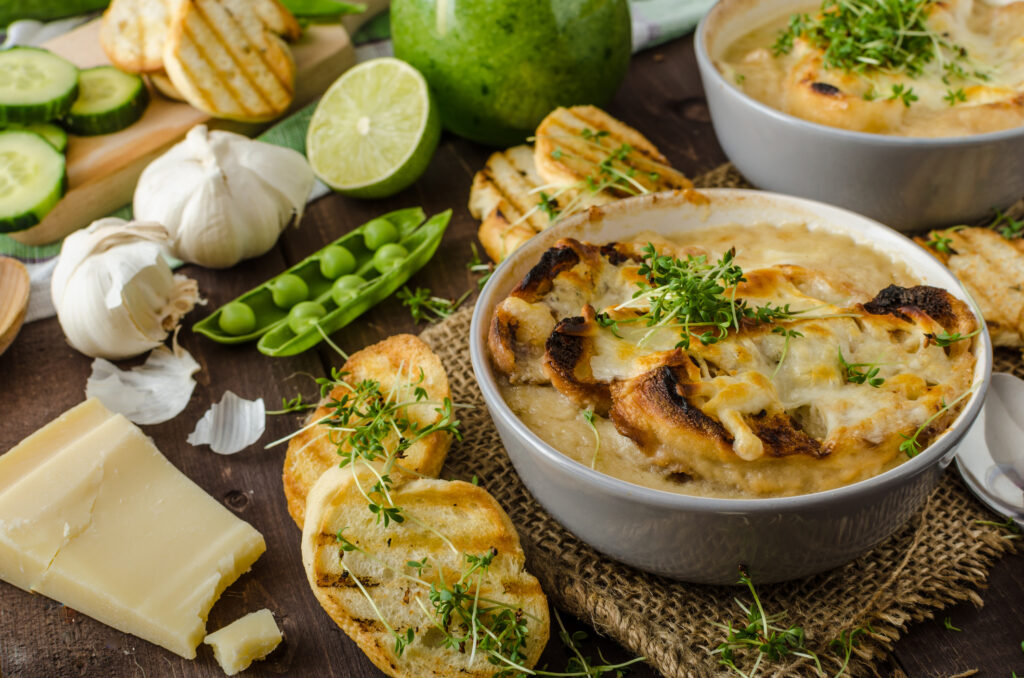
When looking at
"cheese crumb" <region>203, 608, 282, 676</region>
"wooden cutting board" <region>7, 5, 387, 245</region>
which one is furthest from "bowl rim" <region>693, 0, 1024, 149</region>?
"cheese crumb" <region>203, 608, 282, 676</region>

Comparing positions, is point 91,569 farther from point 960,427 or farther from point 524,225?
point 960,427

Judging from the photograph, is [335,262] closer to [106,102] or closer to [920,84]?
[106,102]

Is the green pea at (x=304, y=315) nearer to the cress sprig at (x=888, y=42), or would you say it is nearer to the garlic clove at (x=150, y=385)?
the garlic clove at (x=150, y=385)

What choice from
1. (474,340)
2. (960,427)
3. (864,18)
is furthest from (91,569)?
(864,18)

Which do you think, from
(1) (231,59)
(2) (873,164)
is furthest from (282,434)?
(2) (873,164)

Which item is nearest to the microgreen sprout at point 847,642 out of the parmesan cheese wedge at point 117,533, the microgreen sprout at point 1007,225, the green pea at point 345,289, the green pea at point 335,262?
the parmesan cheese wedge at point 117,533
